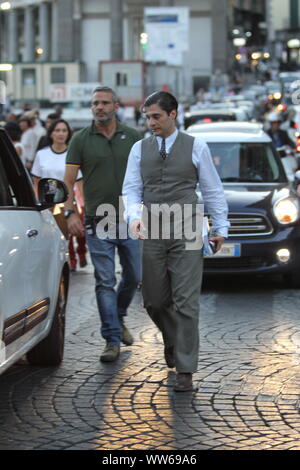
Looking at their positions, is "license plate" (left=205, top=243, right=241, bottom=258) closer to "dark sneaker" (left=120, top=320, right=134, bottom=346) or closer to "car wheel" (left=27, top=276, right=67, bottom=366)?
"dark sneaker" (left=120, top=320, right=134, bottom=346)

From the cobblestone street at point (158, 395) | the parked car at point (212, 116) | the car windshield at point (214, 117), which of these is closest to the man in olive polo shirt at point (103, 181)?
the cobblestone street at point (158, 395)

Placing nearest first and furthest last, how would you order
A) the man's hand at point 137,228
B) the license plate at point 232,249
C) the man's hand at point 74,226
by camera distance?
1. the man's hand at point 137,228
2. the man's hand at point 74,226
3. the license plate at point 232,249

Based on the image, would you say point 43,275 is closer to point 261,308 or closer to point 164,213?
point 164,213

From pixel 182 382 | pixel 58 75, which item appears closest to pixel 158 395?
pixel 182 382

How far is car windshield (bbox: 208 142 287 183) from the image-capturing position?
12797 mm

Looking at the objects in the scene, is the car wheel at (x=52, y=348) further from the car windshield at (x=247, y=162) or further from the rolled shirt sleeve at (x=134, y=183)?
the car windshield at (x=247, y=162)

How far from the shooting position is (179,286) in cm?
720

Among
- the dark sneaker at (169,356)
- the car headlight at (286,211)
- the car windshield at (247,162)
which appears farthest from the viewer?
the car windshield at (247,162)

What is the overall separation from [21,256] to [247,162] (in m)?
6.74

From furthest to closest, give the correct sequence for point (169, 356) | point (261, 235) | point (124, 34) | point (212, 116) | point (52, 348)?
point (124, 34)
point (212, 116)
point (261, 235)
point (52, 348)
point (169, 356)

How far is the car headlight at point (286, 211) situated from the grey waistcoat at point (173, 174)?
4775mm

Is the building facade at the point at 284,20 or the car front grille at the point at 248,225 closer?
the car front grille at the point at 248,225

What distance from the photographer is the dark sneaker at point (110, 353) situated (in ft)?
26.5

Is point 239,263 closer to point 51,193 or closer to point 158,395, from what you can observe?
point 51,193
